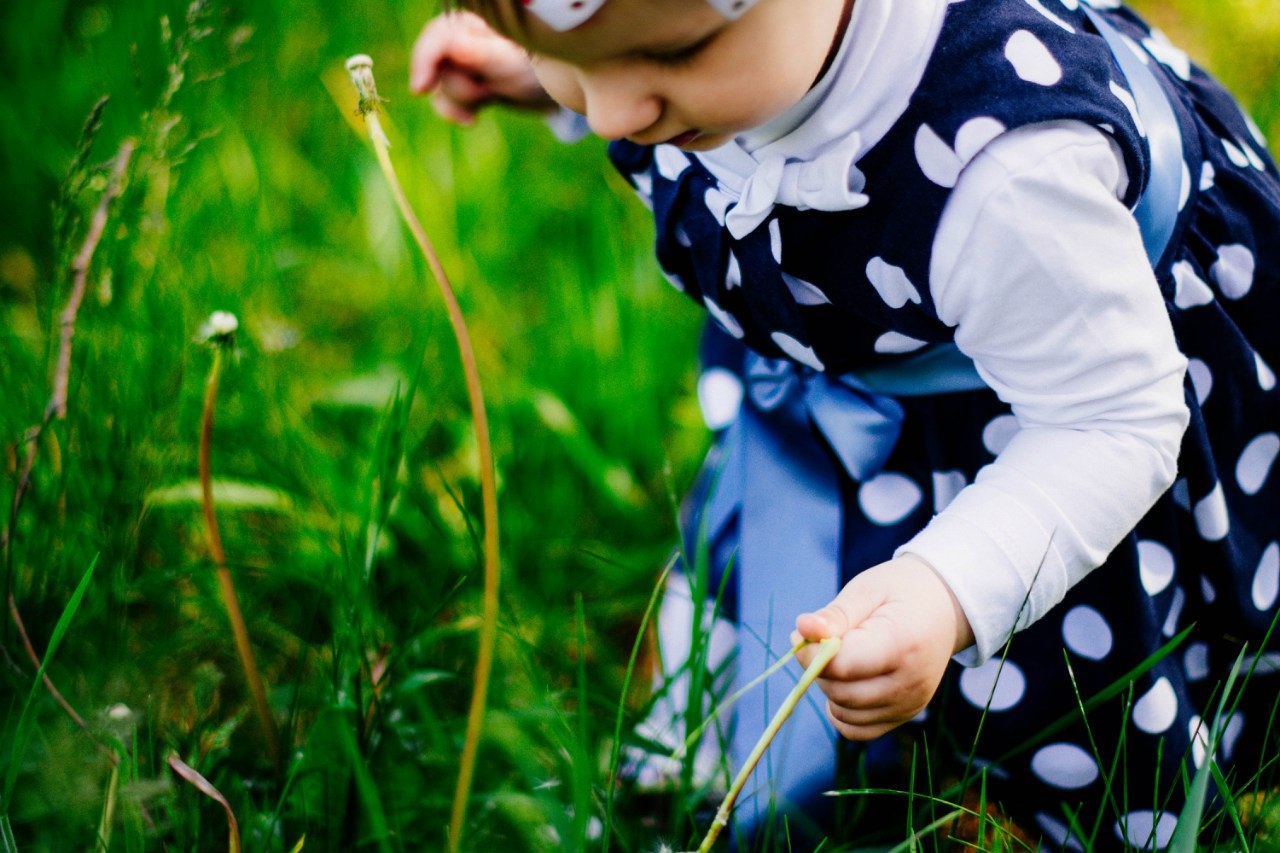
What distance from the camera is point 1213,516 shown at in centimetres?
83

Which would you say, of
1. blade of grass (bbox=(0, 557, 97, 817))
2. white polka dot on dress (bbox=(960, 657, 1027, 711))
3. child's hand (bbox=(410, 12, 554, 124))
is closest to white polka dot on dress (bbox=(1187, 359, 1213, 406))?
white polka dot on dress (bbox=(960, 657, 1027, 711))

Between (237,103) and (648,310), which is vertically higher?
(237,103)

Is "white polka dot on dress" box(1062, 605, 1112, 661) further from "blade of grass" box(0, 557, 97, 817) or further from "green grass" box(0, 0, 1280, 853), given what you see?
"blade of grass" box(0, 557, 97, 817)

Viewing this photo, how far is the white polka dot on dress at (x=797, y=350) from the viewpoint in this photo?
2.73ft

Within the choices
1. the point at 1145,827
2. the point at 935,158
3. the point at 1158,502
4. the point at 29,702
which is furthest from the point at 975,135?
the point at 29,702

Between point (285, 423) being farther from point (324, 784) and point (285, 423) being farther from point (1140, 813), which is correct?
point (1140, 813)

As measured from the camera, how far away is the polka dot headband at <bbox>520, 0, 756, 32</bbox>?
21.8 inches

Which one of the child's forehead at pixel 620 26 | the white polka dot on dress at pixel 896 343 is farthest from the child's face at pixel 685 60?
the white polka dot on dress at pixel 896 343

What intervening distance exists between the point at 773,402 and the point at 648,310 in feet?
1.23

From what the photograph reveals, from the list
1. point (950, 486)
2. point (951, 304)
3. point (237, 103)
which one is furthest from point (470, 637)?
point (237, 103)

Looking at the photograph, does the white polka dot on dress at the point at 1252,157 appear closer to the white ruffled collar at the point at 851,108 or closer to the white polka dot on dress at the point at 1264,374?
the white polka dot on dress at the point at 1264,374

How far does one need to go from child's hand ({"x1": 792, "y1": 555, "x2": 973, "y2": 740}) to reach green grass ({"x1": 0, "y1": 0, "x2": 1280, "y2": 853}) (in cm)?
8

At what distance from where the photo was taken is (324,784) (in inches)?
32.2

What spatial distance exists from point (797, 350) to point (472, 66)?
44cm
